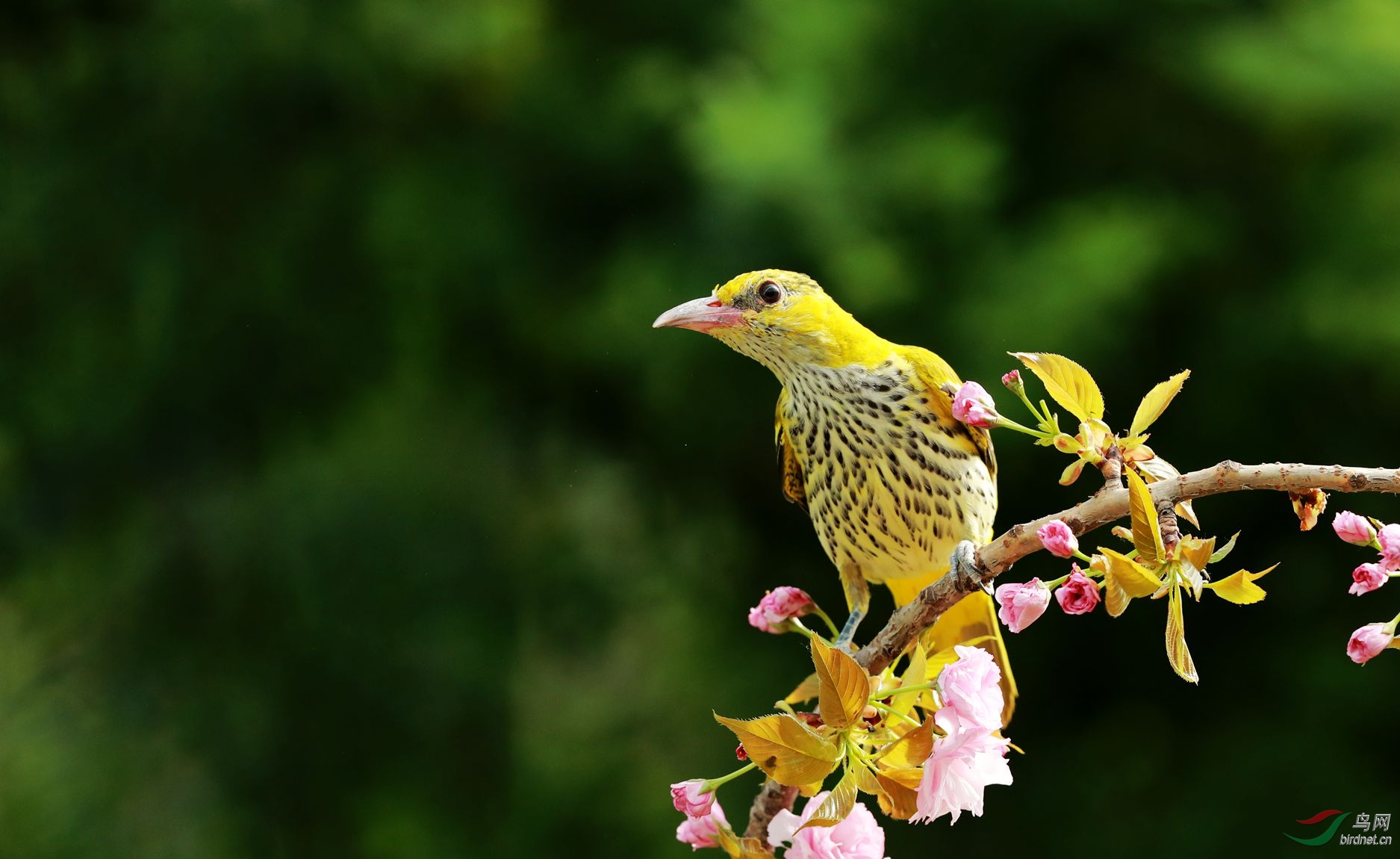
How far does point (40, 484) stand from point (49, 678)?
616 mm

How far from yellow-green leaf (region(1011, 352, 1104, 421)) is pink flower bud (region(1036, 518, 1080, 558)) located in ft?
0.35

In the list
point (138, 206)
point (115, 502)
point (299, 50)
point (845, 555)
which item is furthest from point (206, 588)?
point (845, 555)

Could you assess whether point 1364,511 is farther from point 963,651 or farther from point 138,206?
point 138,206

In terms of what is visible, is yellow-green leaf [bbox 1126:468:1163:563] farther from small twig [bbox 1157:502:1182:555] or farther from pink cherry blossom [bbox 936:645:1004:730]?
pink cherry blossom [bbox 936:645:1004:730]

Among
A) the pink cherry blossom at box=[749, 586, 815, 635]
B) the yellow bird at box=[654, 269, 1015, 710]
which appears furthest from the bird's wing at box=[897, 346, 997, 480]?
the pink cherry blossom at box=[749, 586, 815, 635]

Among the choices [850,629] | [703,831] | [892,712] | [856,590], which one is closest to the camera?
[892,712]

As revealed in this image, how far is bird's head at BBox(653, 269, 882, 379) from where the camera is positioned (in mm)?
1408

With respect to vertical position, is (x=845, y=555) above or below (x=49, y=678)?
above

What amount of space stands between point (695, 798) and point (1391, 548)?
1.75 ft

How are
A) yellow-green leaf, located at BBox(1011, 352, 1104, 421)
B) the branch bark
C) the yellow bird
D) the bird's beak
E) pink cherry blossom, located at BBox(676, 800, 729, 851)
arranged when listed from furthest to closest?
the yellow bird
the bird's beak
pink cherry blossom, located at BBox(676, 800, 729, 851)
yellow-green leaf, located at BBox(1011, 352, 1104, 421)
the branch bark

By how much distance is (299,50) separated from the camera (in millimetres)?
4156

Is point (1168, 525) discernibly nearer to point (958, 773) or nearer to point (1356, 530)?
point (1356, 530)

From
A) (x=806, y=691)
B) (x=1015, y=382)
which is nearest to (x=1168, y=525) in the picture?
(x=1015, y=382)

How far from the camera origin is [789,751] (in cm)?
93
